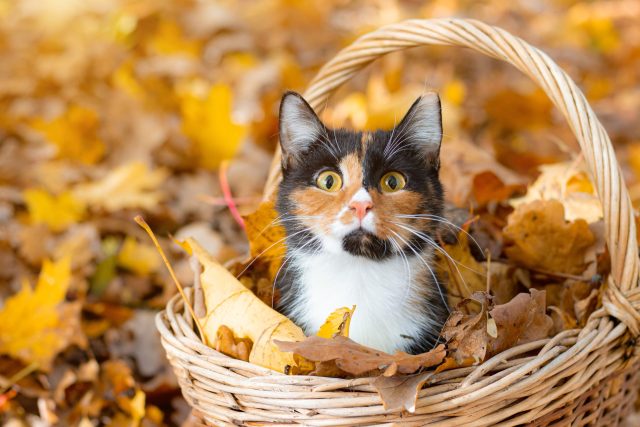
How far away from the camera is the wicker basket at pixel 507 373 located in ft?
3.26

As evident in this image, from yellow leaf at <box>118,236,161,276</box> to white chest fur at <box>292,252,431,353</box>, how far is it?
887 millimetres

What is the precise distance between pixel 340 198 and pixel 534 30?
3.35 m

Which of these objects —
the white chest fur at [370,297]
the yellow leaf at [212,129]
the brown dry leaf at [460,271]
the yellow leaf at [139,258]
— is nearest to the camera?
the white chest fur at [370,297]

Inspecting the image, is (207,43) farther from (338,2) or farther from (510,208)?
(510,208)

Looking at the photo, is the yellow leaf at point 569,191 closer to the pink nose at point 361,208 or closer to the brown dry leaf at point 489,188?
the brown dry leaf at point 489,188

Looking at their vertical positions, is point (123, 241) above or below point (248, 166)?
below

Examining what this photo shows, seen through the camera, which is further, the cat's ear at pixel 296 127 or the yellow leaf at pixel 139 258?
the yellow leaf at pixel 139 258

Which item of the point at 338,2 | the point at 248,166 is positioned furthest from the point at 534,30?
the point at 248,166

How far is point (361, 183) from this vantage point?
1177 millimetres

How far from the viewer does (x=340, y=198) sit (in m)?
1.16

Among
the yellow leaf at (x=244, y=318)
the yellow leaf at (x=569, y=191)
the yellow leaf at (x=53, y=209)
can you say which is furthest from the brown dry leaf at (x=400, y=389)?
the yellow leaf at (x=53, y=209)

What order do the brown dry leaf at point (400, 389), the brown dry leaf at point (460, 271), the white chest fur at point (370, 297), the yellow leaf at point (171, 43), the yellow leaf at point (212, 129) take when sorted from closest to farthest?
the brown dry leaf at point (400, 389), the white chest fur at point (370, 297), the brown dry leaf at point (460, 271), the yellow leaf at point (212, 129), the yellow leaf at point (171, 43)

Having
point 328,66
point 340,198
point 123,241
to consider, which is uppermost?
point 328,66

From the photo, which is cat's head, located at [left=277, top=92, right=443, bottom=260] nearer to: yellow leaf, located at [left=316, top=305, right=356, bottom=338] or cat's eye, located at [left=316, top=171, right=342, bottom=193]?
cat's eye, located at [left=316, top=171, right=342, bottom=193]
